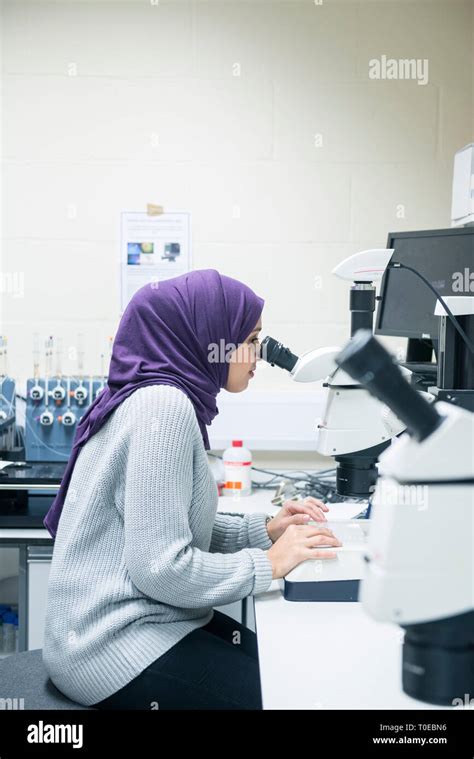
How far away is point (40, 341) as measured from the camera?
114 inches

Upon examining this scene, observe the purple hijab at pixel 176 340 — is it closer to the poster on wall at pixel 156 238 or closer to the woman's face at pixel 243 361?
the woman's face at pixel 243 361

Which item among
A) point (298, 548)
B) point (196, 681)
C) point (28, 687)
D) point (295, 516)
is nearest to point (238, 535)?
point (295, 516)

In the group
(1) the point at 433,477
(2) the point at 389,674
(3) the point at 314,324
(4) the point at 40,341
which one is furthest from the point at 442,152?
(1) the point at 433,477

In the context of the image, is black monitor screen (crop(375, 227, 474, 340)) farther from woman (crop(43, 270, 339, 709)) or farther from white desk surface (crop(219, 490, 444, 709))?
white desk surface (crop(219, 490, 444, 709))

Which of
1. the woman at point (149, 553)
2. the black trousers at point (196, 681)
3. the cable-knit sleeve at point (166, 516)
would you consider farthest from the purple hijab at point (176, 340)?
the black trousers at point (196, 681)

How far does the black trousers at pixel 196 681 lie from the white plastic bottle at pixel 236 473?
3.39 ft

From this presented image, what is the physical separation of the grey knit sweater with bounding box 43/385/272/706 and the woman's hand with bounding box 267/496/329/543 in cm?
27

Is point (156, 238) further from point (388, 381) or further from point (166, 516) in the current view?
point (388, 381)

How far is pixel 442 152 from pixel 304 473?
48.6 inches

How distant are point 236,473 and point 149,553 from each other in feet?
4.01

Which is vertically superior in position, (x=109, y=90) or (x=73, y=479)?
(x=109, y=90)

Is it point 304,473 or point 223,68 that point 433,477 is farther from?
point 223,68

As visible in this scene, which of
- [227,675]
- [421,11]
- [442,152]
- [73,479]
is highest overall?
[421,11]

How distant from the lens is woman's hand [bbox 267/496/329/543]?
179 cm
